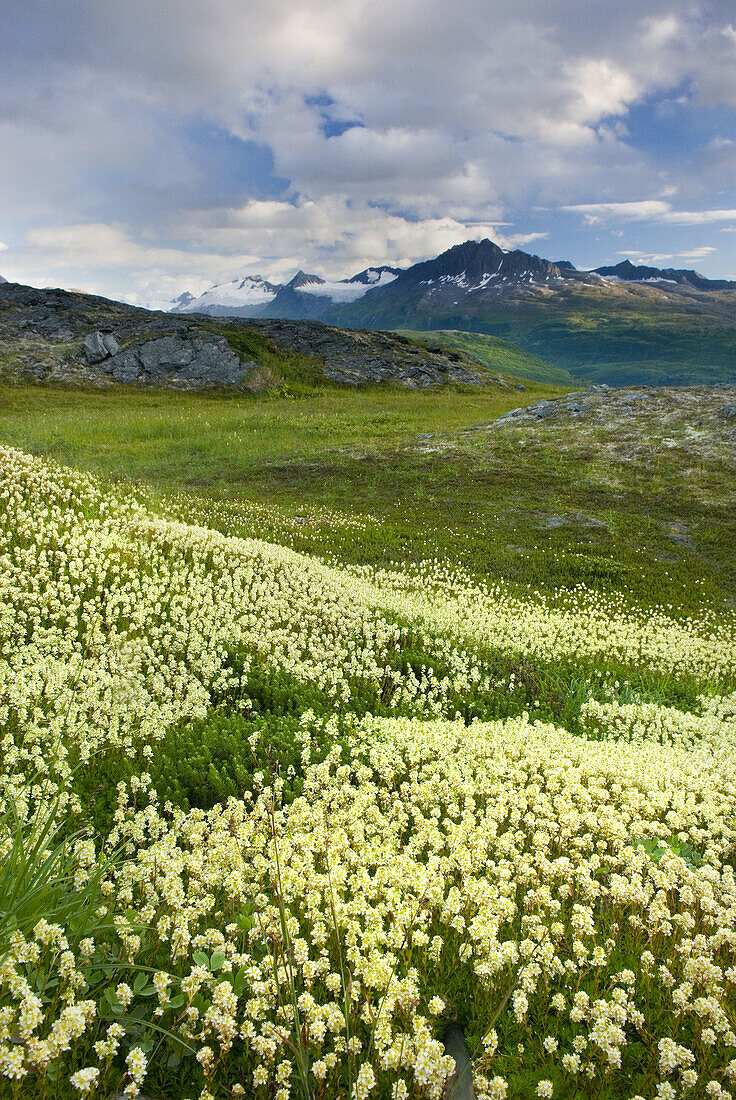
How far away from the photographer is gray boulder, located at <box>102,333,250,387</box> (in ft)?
229

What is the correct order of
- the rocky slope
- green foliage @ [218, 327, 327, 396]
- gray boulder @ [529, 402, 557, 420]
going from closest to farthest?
1. gray boulder @ [529, 402, 557, 420]
2. the rocky slope
3. green foliage @ [218, 327, 327, 396]

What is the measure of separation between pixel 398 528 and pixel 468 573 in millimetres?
5790

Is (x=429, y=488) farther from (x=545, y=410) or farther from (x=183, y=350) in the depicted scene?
(x=183, y=350)

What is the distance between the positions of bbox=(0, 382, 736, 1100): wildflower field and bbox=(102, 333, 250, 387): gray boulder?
5959 cm

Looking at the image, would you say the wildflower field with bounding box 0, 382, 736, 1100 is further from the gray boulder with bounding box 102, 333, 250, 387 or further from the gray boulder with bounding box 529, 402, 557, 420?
the gray boulder with bounding box 102, 333, 250, 387

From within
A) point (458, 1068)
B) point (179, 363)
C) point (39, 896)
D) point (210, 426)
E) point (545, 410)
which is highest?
point (179, 363)

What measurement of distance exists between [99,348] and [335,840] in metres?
80.4

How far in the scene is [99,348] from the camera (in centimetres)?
7206

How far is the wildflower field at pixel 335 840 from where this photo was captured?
10.6ft

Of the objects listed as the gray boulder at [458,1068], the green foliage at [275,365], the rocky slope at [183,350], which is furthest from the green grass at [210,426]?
the gray boulder at [458,1068]

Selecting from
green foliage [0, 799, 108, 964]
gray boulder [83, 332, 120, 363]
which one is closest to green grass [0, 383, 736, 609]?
gray boulder [83, 332, 120, 363]

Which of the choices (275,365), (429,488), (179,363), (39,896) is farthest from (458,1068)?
(275,365)

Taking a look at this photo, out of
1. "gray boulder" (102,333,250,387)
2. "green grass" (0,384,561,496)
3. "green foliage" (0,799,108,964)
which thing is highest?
"gray boulder" (102,333,250,387)

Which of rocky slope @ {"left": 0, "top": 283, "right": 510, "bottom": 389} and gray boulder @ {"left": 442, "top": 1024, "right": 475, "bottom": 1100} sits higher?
rocky slope @ {"left": 0, "top": 283, "right": 510, "bottom": 389}
